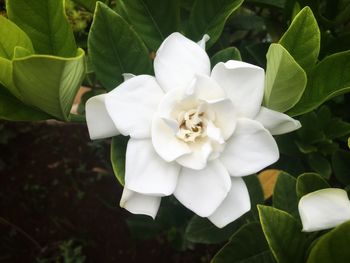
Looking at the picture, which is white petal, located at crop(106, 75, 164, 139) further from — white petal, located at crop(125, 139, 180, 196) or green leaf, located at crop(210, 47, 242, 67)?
green leaf, located at crop(210, 47, 242, 67)

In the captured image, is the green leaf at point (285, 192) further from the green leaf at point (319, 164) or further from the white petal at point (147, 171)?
the white petal at point (147, 171)

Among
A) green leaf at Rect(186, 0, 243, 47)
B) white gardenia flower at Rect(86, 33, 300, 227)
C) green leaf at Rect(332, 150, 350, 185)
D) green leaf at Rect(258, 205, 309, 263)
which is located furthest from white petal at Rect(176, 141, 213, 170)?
green leaf at Rect(332, 150, 350, 185)

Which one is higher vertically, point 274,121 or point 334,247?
point 274,121

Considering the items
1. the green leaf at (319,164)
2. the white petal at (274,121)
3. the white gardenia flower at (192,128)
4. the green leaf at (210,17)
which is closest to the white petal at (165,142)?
the white gardenia flower at (192,128)

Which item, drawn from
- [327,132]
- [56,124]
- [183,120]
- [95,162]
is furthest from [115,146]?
[56,124]

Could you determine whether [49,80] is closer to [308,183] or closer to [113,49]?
[113,49]

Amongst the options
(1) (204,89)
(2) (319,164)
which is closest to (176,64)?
(1) (204,89)

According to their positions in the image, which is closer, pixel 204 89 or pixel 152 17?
pixel 204 89
